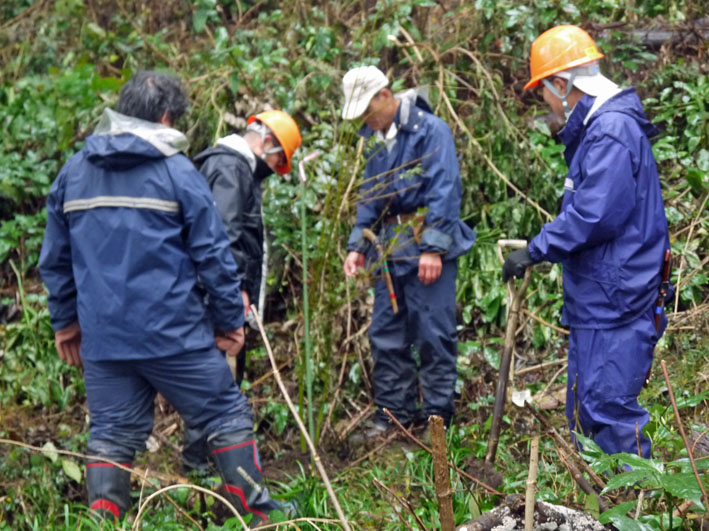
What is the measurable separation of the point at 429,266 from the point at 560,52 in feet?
4.48

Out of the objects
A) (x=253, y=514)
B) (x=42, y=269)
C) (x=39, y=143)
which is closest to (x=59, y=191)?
(x=42, y=269)

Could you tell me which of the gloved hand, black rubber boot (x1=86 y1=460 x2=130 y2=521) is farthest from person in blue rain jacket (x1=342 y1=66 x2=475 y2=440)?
black rubber boot (x1=86 y1=460 x2=130 y2=521)

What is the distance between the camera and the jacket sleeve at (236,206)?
4242mm

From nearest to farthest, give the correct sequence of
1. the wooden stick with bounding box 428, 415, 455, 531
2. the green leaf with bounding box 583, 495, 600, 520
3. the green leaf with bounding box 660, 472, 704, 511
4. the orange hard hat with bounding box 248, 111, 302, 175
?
the wooden stick with bounding box 428, 415, 455, 531 → the green leaf with bounding box 660, 472, 704, 511 → the green leaf with bounding box 583, 495, 600, 520 → the orange hard hat with bounding box 248, 111, 302, 175

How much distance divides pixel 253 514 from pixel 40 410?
2.67m

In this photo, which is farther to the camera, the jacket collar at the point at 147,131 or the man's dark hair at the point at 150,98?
the man's dark hair at the point at 150,98

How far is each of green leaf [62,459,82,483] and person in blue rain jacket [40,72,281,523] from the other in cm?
114

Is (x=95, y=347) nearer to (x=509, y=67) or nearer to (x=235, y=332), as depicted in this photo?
(x=235, y=332)

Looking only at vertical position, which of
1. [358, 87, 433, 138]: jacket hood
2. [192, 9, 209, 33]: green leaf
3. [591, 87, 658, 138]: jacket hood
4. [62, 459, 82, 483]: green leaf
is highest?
[591, 87, 658, 138]: jacket hood

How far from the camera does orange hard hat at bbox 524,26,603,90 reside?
351 centimetres

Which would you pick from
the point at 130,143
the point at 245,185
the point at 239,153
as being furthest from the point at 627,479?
the point at 239,153

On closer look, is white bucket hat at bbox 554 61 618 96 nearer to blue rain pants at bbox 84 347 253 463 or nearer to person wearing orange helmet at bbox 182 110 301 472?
person wearing orange helmet at bbox 182 110 301 472

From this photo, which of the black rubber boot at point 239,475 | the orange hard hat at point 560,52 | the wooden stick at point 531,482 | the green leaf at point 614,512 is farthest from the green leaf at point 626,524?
the orange hard hat at point 560,52

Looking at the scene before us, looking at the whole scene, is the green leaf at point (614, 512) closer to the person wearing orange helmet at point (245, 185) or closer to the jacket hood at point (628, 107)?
the jacket hood at point (628, 107)
